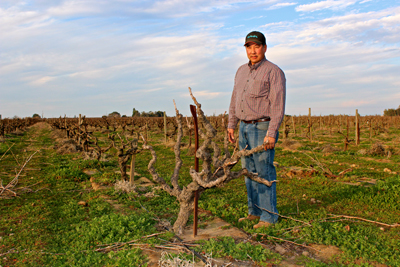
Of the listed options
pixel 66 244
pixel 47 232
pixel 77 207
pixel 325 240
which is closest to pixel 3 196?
pixel 77 207

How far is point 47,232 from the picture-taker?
4.12 m

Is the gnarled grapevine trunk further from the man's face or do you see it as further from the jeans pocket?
the man's face

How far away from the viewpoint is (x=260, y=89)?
373 cm

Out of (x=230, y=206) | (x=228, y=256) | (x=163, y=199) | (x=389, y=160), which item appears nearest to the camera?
(x=228, y=256)

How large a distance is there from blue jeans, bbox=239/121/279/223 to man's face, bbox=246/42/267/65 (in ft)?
2.83

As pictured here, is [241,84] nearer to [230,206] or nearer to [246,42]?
[246,42]

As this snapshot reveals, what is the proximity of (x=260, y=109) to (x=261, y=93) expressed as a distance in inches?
8.3

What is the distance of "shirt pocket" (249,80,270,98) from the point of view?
3.72m

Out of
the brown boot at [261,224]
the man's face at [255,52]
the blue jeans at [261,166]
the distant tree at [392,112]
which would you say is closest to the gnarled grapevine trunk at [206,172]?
the blue jeans at [261,166]

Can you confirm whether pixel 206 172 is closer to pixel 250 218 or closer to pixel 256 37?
pixel 250 218

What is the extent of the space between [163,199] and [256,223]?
1986 millimetres

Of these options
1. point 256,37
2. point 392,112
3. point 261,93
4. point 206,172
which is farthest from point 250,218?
point 392,112

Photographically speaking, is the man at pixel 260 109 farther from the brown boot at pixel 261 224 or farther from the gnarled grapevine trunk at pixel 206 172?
the gnarled grapevine trunk at pixel 206 172

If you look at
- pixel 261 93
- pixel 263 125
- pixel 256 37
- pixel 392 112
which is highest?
pixel 392 112
